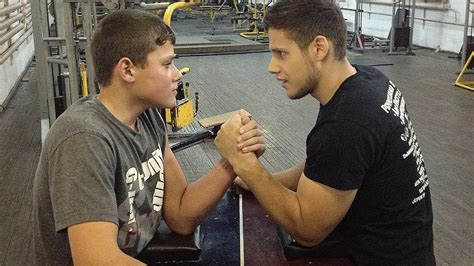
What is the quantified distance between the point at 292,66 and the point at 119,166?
0.52 meters

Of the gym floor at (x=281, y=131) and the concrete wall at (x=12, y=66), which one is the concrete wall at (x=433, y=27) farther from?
the concrete wall at (x=12, y=66)

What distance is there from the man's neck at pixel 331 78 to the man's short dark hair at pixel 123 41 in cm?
43

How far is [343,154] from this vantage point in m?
1.24

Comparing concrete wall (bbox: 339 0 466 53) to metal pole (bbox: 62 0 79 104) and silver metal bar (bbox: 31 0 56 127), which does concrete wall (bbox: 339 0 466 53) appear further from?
metal pole (bbox: 62 0 79 104)

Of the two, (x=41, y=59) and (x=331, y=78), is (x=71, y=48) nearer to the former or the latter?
(x=41, y=59)

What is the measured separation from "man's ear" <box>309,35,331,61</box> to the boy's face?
36 centimetres

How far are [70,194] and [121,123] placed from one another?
0.85 ft

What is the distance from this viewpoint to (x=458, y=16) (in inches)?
326

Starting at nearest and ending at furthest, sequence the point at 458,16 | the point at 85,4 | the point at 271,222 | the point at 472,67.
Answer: the point at 271,222 → the point at 85,4 → the point at 472,67 → the point at 458,16

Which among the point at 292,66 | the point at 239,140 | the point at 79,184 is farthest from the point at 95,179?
the point at 292,66

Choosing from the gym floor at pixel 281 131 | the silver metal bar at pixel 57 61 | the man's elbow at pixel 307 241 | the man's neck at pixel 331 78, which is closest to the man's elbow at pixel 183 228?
the man's elbow at pixel 307 241

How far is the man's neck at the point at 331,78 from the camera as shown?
1.37 m

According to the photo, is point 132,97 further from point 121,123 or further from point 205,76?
point 205,76

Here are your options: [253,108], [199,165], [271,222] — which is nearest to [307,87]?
[271,222]
